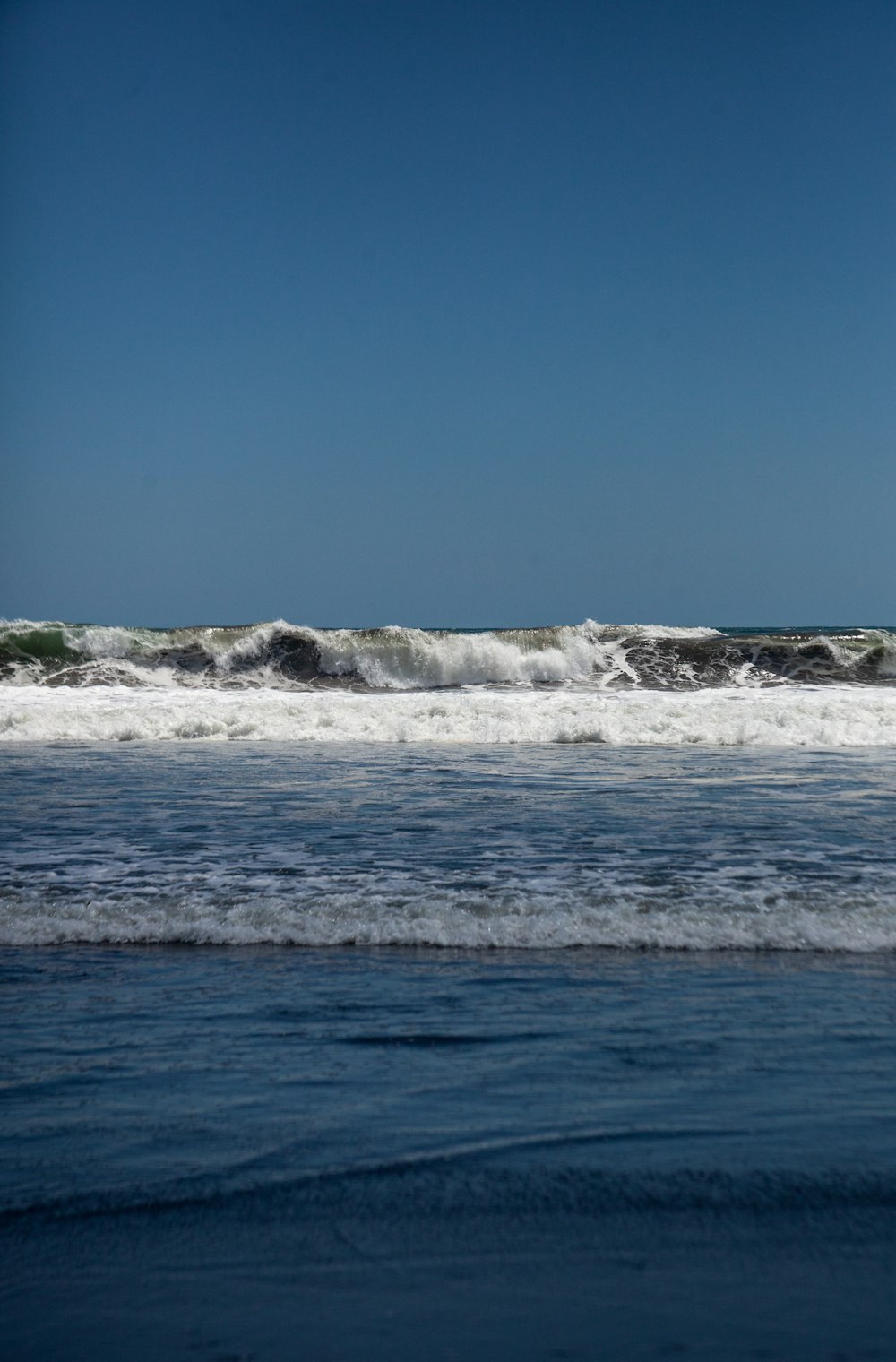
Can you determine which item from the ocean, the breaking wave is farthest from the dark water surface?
the breaking wave

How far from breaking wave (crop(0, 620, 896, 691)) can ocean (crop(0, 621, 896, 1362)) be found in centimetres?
1394

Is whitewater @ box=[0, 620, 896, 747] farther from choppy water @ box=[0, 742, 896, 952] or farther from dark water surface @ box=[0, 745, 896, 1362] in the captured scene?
dark water surface @ box=[0, 745, 896, 1362]

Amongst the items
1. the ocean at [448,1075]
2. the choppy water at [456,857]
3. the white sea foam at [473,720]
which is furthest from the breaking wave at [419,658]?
the ocean at [448,1075]

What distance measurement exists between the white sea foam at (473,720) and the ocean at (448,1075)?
549 cm

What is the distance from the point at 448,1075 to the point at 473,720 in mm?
12244

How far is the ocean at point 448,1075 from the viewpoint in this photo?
6.28 ft

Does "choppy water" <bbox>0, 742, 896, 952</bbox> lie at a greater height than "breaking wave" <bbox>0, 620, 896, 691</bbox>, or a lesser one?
lesser

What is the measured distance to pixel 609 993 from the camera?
Result: 148 inches

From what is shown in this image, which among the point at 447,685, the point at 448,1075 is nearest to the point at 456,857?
the point at 448,1075

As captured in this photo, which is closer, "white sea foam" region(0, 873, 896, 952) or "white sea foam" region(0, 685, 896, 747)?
"white sea foam" region(0, 873, 896, 952)

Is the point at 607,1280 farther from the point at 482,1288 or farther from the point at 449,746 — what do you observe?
the point at 449,746

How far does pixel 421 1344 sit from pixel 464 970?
92.1 inches

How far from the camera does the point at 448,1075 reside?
299cm

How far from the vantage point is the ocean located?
1913 millimetres
